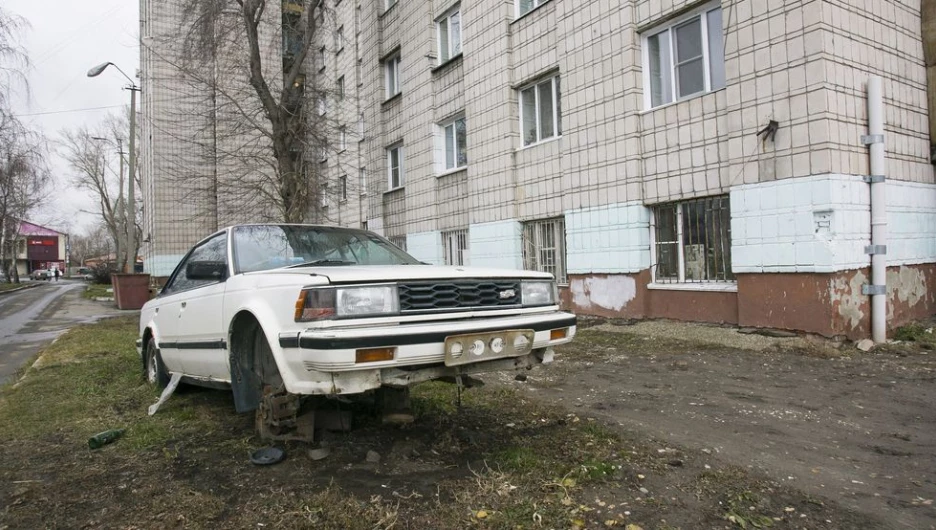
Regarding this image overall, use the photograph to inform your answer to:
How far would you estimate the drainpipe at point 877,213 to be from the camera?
6.91 metres

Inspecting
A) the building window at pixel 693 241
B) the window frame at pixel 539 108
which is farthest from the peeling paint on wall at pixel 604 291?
the window frame at pixel 539 108

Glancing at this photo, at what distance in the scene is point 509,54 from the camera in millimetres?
11547

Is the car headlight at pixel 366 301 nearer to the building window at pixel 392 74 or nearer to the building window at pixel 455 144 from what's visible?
the building window at pixel 455 144

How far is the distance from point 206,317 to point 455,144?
10.6m

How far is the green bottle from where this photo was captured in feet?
12.6

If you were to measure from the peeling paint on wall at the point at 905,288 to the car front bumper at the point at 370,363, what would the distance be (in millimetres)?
6563

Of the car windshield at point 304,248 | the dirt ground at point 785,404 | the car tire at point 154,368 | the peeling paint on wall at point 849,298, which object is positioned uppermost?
the car windshield at point 304,248

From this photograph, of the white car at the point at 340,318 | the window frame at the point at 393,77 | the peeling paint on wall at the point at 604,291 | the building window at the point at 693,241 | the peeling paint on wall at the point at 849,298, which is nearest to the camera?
the white car at the point at 340,318

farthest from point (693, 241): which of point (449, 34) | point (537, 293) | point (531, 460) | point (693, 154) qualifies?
point (449, 34)

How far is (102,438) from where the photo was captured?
3.90m

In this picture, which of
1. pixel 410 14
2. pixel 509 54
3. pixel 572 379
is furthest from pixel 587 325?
pixel 410 14

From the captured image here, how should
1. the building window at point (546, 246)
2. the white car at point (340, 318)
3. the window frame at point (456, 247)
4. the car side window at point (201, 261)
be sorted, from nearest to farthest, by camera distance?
the white car at point (340, 318) < the car side window at point (201, 261) < the building window at point (546, 246) < the window frame at point (456, 247)

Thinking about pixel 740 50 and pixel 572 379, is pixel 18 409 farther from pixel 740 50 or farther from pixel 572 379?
pixel 740 50

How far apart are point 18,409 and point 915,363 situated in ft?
28.8
